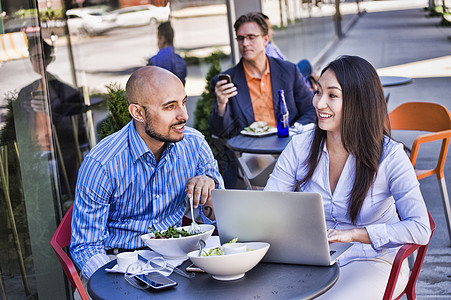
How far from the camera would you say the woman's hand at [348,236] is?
89.3 inches

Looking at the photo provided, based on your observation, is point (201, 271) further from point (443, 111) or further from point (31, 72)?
point (443, 111)

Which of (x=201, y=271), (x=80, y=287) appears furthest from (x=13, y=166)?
(x=201, y=271)

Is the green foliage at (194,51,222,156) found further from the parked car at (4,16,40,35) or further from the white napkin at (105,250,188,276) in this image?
the white napkin at (105,250,188,276)

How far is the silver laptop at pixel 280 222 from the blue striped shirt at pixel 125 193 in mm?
661

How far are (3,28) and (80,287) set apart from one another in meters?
1.37

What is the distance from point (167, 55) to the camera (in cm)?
542

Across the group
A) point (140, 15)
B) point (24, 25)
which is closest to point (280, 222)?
point (24, 25)

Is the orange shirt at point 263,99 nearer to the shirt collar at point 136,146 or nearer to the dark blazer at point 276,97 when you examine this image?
the dark blazer at point 276,97

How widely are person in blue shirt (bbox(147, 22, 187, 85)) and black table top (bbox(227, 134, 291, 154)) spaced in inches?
46.3

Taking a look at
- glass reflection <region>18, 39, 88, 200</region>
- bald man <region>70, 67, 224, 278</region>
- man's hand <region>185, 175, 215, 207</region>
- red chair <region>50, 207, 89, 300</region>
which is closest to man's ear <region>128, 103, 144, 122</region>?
bald man <region>70, 67, 224, 278</region>

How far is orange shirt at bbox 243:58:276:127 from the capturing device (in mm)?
4895

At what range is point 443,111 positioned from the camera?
4457 mm

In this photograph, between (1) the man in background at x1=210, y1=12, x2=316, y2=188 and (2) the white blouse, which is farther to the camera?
(1) the man in background at x1=210, y1=12, x2=316, y2=188

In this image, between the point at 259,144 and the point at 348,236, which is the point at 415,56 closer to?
the point at 259,144
